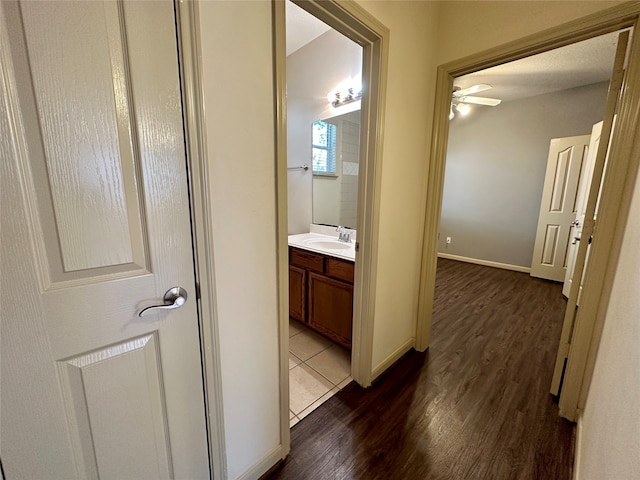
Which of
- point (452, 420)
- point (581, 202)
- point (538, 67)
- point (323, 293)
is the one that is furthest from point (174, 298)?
point (581, 202)

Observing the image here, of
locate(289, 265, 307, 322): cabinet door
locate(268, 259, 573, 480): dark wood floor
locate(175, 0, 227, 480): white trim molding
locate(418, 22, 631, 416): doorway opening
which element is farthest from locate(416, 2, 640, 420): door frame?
locate(289, 265, 307, 322): cabinet door

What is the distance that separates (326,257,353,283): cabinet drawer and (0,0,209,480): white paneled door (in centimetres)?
120

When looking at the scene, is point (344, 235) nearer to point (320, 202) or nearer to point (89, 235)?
point (320, 202)

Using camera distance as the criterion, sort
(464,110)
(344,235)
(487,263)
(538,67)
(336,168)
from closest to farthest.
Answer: (344,235) < (336,168) < (538,67) < (464,110) < (487,263)

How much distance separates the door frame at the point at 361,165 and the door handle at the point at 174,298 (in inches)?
14.9

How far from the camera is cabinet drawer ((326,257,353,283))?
191cm

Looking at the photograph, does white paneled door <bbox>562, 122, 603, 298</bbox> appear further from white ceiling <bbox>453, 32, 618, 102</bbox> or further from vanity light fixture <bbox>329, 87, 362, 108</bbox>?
vanity light fixture <bbox>329, 87, 362, 108</bbox>

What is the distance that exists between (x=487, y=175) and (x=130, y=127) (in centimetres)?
513

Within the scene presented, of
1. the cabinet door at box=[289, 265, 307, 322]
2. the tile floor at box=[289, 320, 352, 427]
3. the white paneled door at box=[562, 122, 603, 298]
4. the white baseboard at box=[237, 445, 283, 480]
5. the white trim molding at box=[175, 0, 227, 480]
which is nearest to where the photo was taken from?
the white trim molding at box=[175, 0, 227, 480]

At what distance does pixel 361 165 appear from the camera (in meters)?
1.56

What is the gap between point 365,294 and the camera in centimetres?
167

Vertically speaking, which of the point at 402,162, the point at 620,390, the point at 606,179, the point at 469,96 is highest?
the point at 469,96

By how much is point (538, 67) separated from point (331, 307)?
142 inches

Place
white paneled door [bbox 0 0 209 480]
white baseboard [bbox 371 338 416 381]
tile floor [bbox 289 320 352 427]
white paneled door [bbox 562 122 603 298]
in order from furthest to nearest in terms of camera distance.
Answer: white paneled door [bbox 562 122 603 298] < white baseboard [bbox 371 338 416 381] < tile floor [bbox 289 320 352 427] < white paneled door [bbox 0 0 209 480]
